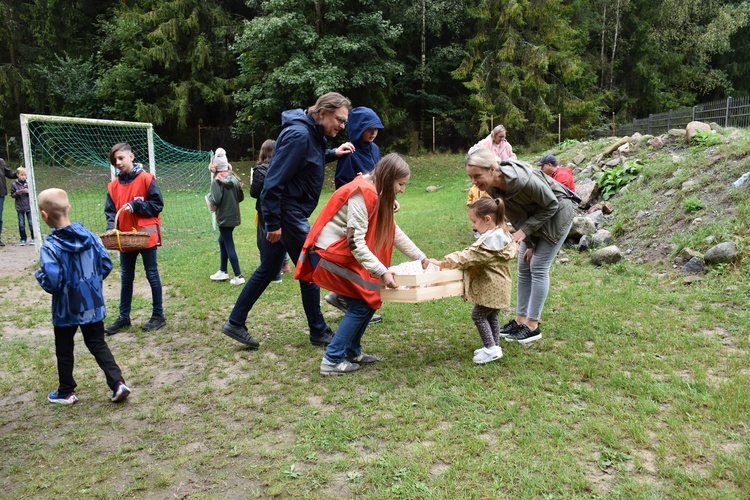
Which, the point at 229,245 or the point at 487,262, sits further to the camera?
the point at 229,245

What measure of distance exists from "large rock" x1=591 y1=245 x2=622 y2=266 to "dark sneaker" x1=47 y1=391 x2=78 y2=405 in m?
5.89

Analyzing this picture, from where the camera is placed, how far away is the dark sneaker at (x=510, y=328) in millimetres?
4547

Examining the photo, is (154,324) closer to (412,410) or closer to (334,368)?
(334,368)

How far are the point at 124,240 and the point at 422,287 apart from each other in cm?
266

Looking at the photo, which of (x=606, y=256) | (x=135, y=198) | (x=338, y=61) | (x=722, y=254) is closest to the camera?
(x=135, y=198)

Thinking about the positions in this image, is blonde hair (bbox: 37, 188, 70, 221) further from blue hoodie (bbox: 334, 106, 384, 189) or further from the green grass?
blue hoodie (bbox: 334, 106, 384, 189)

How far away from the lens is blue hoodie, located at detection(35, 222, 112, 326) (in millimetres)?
3361

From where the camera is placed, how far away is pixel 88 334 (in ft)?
11.8

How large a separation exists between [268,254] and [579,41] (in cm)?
2833

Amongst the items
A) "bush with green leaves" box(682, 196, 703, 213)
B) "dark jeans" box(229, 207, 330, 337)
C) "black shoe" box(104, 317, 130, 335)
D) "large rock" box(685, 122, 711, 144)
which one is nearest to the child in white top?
"dark jeans" box(229, 207, 330, 337)

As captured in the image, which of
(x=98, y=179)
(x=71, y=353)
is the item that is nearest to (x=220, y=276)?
(x=71, y=353)

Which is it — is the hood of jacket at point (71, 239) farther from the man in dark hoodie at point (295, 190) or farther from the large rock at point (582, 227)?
the large rock at point (582, 227)

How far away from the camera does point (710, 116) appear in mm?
16031

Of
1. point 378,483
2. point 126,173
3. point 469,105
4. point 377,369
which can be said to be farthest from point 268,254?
point 469,105
